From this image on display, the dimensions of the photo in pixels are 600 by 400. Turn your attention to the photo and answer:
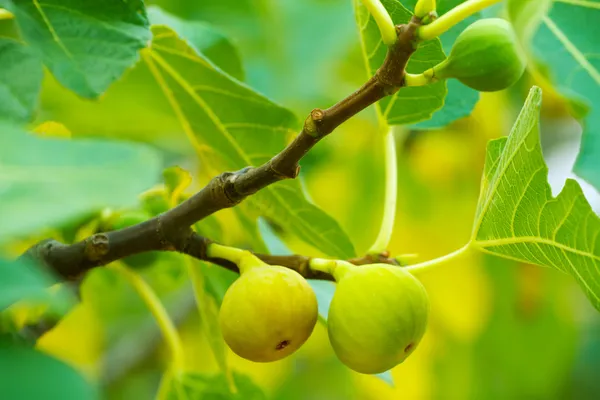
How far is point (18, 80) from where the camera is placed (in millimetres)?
697

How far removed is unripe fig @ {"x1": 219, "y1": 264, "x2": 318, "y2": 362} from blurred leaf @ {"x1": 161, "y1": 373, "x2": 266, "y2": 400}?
0.33m

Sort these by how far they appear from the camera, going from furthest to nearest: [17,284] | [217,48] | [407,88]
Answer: [217,48] < [407,88] < [17,284]

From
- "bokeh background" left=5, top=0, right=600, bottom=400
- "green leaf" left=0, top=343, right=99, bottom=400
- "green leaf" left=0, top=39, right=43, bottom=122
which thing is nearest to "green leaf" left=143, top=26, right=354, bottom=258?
"green leaf" left=0, top=39, right=43, bottom=122

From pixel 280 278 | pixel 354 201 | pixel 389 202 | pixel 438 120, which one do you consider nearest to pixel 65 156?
pixel 280 278

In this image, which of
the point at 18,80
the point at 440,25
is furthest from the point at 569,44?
the point at 18,80

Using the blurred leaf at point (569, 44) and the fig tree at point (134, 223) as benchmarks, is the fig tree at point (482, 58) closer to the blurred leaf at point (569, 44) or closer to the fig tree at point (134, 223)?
the blurred leaf at point (569, 44)

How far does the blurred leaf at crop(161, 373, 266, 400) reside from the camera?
1.03 meters

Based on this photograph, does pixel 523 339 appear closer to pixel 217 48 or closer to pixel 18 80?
pixel 217 48

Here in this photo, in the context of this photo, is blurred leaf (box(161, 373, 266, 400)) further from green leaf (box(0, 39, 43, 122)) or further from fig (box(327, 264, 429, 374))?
green leaf (box(0, 39, 43, 122))

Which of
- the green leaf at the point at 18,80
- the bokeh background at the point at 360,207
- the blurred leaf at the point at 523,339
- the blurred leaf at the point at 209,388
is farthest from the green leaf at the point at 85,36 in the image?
the blurred leaf at the point at 523,339

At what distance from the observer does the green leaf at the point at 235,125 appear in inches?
37.6

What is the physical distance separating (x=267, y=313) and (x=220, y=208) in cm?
12

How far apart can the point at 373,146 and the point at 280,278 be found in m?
1.29

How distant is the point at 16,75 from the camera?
2.30ft
